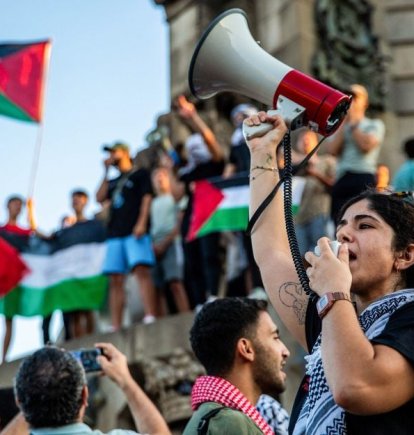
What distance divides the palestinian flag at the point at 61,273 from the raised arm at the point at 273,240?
772 centimetres

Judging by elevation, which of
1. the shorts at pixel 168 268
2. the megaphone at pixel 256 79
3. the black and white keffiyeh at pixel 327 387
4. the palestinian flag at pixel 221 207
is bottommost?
the shorts at pixel 168 268

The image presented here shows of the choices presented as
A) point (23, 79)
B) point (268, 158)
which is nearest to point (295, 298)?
point (268, 158)

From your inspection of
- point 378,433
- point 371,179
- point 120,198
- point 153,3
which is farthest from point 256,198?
point 153,3

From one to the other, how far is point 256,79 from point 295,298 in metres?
0.89

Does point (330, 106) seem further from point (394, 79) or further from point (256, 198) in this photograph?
point (394, 79)

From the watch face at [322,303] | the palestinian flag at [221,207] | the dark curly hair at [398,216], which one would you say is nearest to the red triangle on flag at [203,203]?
the palestinian flag at [221,207]

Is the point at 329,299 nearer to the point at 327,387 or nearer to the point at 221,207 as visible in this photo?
the point at 327,387

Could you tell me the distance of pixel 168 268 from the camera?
10.7m

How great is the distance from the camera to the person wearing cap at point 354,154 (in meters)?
9.39

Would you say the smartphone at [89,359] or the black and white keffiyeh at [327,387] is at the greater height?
the black and white keffiyeh at [327,387]

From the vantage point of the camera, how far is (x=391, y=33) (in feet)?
47.3

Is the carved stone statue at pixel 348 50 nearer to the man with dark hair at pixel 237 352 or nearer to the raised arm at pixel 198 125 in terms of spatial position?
the raised arm at pixel 198 125

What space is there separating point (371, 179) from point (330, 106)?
5.63 meters

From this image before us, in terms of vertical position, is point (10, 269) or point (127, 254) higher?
point (127, 254)
